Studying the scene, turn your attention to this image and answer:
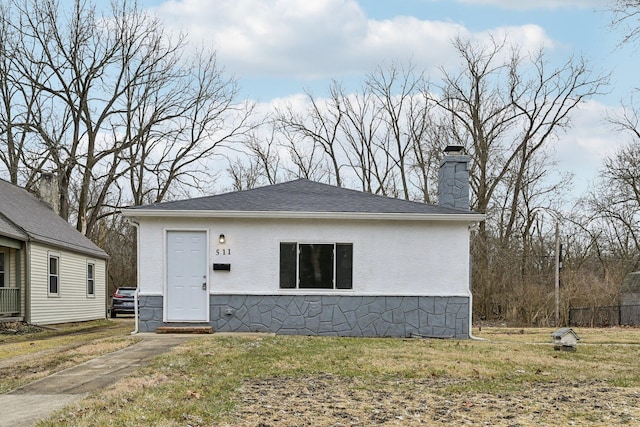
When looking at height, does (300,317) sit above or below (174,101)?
below

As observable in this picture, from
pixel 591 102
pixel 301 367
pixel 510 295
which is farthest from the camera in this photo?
pixel 591 102

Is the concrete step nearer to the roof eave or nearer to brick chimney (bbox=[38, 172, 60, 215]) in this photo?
the roof eave

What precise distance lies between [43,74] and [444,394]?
23.5 meters

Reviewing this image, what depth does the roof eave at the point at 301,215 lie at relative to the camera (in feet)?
40.8

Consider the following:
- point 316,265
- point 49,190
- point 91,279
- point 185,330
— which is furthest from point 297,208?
point 49,190

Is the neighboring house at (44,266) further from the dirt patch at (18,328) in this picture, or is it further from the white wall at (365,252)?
the white wall at (365,252)

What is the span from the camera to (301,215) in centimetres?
1266

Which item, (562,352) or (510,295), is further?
(510,295)

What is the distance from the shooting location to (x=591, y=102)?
27.2 meters

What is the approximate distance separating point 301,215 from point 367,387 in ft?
19.8

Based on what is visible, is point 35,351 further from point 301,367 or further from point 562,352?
point 562,352

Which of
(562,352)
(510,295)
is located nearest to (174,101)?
(510,295)

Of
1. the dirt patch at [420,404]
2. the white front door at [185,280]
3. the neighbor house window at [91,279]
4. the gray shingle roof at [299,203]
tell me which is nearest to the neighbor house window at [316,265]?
the gray shingle roof at [299,203]

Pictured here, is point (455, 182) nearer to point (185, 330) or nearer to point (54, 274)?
point (185, 330)
